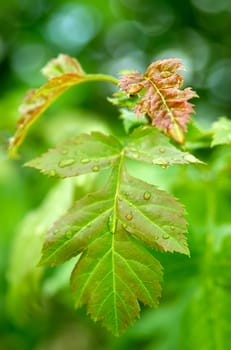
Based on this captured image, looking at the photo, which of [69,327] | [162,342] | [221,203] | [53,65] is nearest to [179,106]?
[53,65]

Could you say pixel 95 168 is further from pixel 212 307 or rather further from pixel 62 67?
pixel 212 307

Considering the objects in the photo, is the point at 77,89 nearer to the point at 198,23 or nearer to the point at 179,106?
the point at 198,23

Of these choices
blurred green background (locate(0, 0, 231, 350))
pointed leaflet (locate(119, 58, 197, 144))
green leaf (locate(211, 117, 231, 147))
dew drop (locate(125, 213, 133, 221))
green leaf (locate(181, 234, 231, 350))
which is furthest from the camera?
blurred green background (locate(0, 0, 231, 350))

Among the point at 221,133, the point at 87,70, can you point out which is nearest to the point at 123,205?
the point at 221,133

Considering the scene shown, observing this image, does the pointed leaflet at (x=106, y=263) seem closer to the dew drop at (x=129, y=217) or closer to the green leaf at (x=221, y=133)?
the dew drop at (x=129, y=217)

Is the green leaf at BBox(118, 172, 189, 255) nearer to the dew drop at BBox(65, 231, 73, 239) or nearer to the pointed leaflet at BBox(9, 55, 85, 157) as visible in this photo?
the dew drop at BBox(65, 231, 73, 239)

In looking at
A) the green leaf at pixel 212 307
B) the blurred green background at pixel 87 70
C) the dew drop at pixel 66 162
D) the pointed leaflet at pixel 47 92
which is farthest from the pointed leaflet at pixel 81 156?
the blurred green background at pixel 87 70

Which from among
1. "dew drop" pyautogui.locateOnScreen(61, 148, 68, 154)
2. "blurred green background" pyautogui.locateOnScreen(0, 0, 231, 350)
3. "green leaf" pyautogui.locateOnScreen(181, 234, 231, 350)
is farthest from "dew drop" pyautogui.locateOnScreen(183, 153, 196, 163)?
"blurred green background" pyautogui.locateOnScreen(0, 0, 231, 350)
